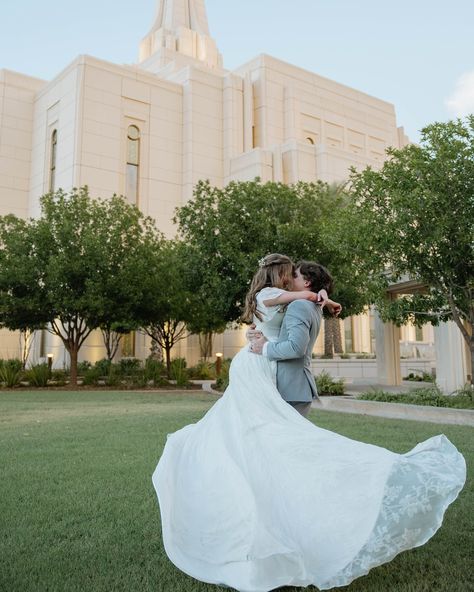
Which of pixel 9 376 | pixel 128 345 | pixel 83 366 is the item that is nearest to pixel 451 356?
pixel 9 376

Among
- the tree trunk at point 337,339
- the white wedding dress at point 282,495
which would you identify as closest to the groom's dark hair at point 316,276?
the white wedding dress at point 282,495

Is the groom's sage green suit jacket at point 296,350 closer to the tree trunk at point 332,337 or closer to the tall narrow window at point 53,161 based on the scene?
the tree trunk at point 332,337

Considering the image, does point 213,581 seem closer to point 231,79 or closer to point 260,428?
point 260,428

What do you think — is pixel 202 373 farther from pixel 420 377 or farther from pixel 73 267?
pixel 73 267

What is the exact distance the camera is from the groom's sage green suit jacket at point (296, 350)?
3.49m

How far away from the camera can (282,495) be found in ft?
10.1

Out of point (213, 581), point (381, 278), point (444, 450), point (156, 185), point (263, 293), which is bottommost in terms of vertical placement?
point (213, 581)

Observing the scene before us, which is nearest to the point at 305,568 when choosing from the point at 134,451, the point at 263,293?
the point at 263,293

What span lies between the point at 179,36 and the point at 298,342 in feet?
169

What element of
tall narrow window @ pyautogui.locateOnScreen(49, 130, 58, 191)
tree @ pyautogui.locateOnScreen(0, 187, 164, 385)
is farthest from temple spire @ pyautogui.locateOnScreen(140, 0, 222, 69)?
tree @ pyautogui.locateOnScreen(0, 187, 164, 385)

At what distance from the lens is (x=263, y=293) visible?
364cm

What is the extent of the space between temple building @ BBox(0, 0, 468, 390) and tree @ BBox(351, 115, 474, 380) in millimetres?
22687

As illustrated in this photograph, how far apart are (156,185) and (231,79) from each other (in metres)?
10.5

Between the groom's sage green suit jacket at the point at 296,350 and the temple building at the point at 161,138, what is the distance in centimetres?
3213
